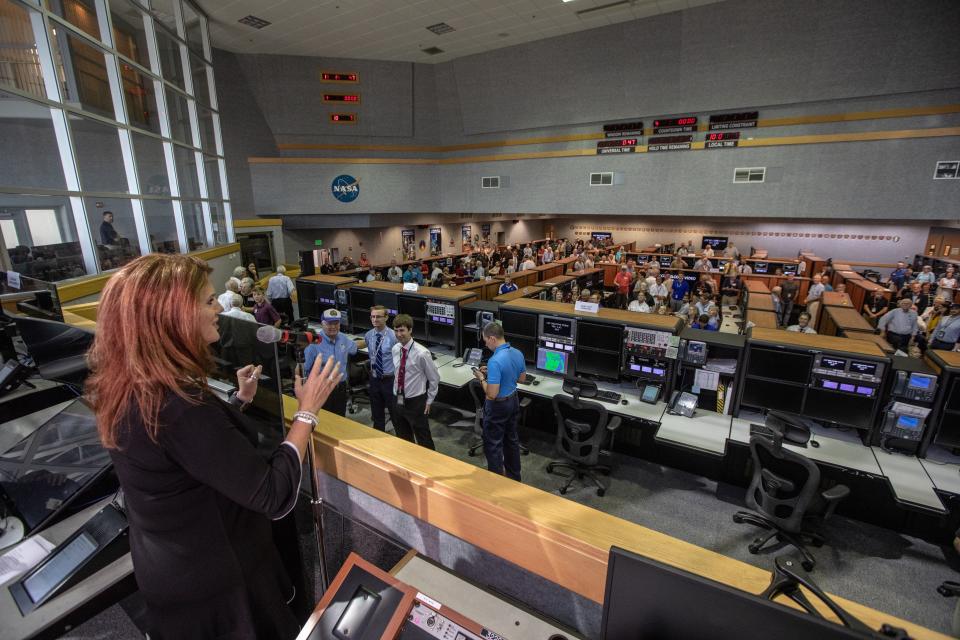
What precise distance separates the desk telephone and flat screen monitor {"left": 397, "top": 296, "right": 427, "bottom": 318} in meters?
3.10

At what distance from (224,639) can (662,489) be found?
3837 mm

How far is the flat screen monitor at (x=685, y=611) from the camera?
0.61 m

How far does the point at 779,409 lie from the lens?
3.83m

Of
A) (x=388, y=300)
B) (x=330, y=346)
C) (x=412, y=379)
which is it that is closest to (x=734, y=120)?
(x=388, y=300)

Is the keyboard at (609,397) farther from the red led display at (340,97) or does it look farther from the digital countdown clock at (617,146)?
the red led display at (340,97)

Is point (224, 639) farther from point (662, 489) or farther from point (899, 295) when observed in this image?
point (899, 295)

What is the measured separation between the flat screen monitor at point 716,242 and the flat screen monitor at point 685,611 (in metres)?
15.3

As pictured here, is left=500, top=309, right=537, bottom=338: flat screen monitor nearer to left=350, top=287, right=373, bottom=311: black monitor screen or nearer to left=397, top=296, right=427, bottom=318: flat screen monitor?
left=397, top=296, right=427, bottom=318: flat screen monitor

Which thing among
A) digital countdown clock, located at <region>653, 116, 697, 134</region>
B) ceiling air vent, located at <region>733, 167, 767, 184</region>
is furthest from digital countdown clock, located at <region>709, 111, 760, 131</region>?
ceiling air vent, located at <region>733, 167, 767, 184</region>

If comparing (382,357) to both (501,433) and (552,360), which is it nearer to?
(501,433)

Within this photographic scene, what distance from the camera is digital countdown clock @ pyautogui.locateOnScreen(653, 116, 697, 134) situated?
29.5 ft

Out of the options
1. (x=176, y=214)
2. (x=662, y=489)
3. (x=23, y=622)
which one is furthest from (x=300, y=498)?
(x=176, y=214)

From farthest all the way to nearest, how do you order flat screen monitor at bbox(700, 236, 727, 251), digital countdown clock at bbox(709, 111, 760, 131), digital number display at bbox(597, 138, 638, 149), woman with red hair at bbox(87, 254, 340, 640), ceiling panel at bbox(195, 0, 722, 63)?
flat screen monitor at bbox(700, 236, 727, 251), digital number display at bbox(597, 138, 638, 149), digital countdown clock at bbox(709, 111, 760, 131), ceiling panel at bbox(195, 0, 722, 63), woman with red hair at bbox(87, 254, 340, 640)

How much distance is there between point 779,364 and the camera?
3.74 metres
